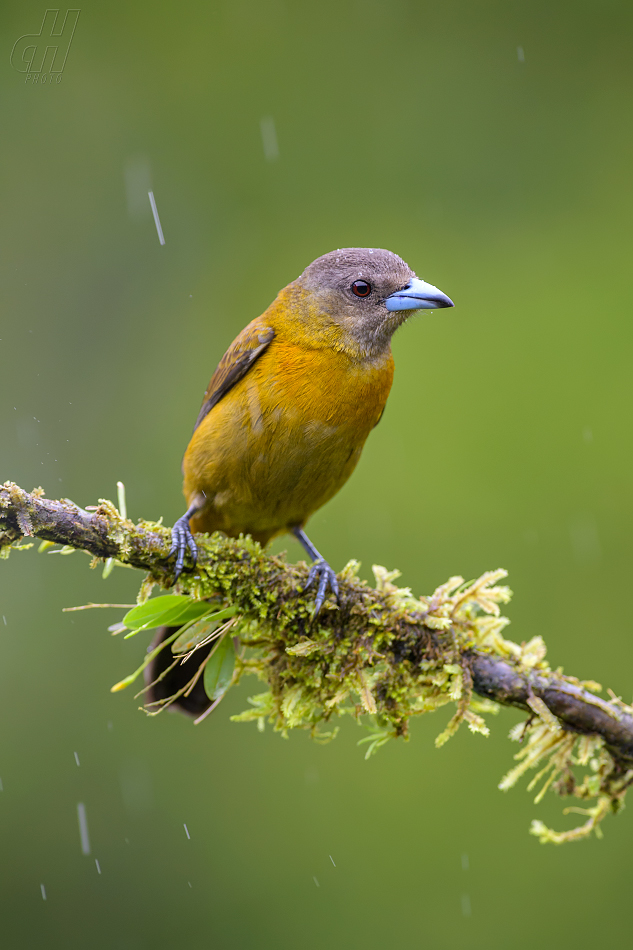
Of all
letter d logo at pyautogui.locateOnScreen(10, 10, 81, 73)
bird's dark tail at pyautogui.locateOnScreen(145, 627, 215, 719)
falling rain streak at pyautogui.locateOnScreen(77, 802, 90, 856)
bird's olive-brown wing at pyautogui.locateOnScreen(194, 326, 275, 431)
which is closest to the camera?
bird's dark tail at pyautogui.locateOnScreen(145, 627, 215, 719)

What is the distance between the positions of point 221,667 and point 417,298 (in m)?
1.52

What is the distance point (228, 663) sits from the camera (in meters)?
2.63

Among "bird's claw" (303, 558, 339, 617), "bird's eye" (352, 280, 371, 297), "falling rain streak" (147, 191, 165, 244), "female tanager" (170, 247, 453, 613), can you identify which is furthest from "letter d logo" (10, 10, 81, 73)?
"bird's claw" (303, 558, 339, 617)

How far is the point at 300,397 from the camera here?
3.07 metres

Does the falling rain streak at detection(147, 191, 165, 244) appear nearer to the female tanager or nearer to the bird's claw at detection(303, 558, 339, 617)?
the female tanager

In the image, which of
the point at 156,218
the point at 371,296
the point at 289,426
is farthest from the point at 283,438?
the point at 156,218

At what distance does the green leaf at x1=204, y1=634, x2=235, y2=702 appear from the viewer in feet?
8.55

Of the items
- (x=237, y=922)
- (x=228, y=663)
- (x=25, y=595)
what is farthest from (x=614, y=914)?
(x=25, y=595)

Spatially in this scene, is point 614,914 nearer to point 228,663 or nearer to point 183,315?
point 228,663

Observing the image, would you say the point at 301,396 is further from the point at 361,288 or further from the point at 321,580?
the point at 321,580

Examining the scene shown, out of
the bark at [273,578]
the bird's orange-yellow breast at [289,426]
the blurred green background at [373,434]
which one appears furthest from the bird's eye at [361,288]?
the blurred green background at [373,434]

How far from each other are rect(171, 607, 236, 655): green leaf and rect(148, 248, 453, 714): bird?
1.99 ft

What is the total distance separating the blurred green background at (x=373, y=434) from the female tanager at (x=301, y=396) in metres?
2.18

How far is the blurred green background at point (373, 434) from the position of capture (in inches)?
203
